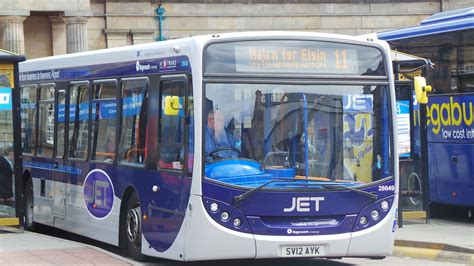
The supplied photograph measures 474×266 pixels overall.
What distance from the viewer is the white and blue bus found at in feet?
33.5

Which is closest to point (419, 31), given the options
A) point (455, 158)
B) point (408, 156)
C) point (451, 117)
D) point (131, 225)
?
point (451, 117)

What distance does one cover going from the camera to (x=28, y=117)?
52.7 ft

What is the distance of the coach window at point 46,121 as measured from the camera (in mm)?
14922

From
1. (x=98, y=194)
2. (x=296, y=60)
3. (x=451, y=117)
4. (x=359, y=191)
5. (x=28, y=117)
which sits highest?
(x=296, y=60)

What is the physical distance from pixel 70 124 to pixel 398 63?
4.65 metres

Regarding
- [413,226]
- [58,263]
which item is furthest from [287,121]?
[413,226]

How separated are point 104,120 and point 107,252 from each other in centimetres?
178

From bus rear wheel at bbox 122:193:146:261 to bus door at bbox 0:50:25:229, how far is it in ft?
9.88

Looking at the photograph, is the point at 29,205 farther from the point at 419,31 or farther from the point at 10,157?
the point at 419,31

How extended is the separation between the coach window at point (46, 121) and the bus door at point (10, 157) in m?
0.56

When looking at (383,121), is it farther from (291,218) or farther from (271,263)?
(271,263)

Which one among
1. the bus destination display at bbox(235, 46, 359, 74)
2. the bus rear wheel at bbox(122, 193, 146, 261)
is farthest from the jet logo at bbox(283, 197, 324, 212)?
the bus rear wheel at bbox(122, 193, 146, 261)

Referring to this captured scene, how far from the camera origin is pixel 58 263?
11109 millimetres

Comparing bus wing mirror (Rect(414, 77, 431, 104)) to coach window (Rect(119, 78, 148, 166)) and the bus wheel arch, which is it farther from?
the bus wheel arch
